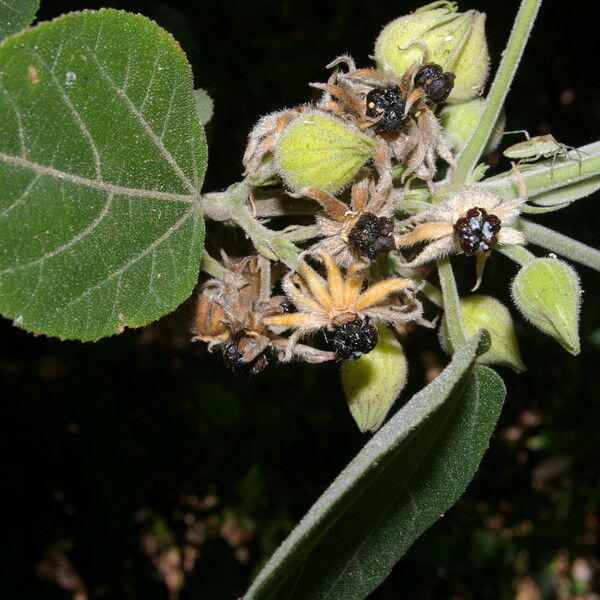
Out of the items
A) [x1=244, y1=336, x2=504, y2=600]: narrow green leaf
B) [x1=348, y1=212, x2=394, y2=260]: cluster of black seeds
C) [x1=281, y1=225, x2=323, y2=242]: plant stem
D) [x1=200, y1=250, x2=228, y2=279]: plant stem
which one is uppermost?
[x1=348, y1=212, x2=394, y2=260]: cluster of black seeds

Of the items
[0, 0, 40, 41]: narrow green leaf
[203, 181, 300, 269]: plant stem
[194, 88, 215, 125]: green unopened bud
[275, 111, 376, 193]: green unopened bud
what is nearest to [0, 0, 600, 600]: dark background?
[194, 88, 215, 125]: green unopened bud

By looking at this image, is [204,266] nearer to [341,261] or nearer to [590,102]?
[341,261]


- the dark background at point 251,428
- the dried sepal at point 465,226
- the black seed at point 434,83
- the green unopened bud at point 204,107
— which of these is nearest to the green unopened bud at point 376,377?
the dried sepal at point 465,226

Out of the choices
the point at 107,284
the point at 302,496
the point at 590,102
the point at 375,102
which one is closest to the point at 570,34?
the point at 590,102

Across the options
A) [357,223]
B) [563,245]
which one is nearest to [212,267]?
[357,223]

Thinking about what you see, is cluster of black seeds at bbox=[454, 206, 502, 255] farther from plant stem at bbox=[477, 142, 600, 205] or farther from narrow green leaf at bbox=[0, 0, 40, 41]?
narrow green leaf at bbox=[0, 0, 40, 41]

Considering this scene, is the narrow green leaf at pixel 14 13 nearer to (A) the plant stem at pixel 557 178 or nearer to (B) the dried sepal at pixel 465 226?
(B) the dried sepal at pixel 465 226
